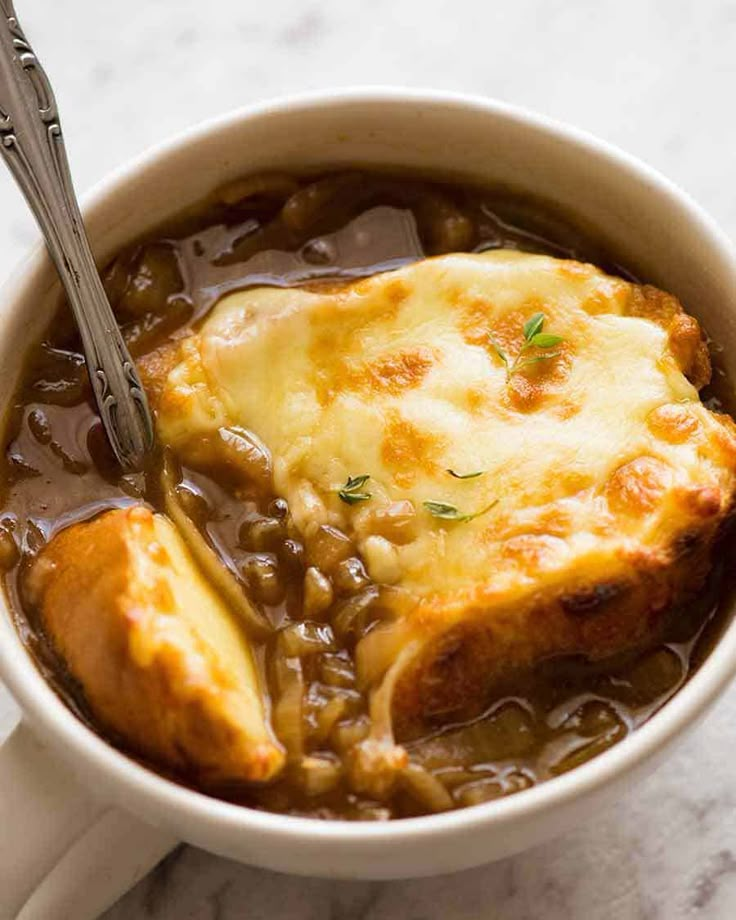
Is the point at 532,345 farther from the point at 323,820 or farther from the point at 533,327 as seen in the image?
the point at 323,820

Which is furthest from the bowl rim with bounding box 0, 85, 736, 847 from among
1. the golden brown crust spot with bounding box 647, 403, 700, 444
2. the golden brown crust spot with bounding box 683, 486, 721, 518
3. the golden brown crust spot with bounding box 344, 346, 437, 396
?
the golden brown crust spot with bounding box 344, 346, 437, 396

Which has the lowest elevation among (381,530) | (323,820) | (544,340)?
(323,820)

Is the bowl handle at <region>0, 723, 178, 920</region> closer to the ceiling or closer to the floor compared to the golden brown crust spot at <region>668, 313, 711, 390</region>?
closer to the floor

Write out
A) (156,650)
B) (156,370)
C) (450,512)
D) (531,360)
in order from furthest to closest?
(156,370), (531,360), (450,512), (156,650)

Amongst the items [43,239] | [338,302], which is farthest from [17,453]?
[338,302]

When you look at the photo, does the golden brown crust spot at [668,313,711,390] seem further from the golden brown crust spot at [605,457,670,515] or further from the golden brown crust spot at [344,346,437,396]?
the golden brown crust spot at [344,346,437,396]

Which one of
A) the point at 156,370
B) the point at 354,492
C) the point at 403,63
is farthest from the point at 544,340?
the point at 403,63

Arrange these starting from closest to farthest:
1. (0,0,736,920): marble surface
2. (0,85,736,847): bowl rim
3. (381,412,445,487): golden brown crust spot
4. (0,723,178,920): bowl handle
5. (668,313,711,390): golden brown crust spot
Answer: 1. (0,85,736,847): bowl rim
2. (0,723,178,920): bowl handle
3. (381,412,445,487): golden brown crust spot
4. (668,313,711,390): golden brown crust spot
5. (0,0,736,920): marble surface

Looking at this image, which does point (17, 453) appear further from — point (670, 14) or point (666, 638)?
point (670, 14)
